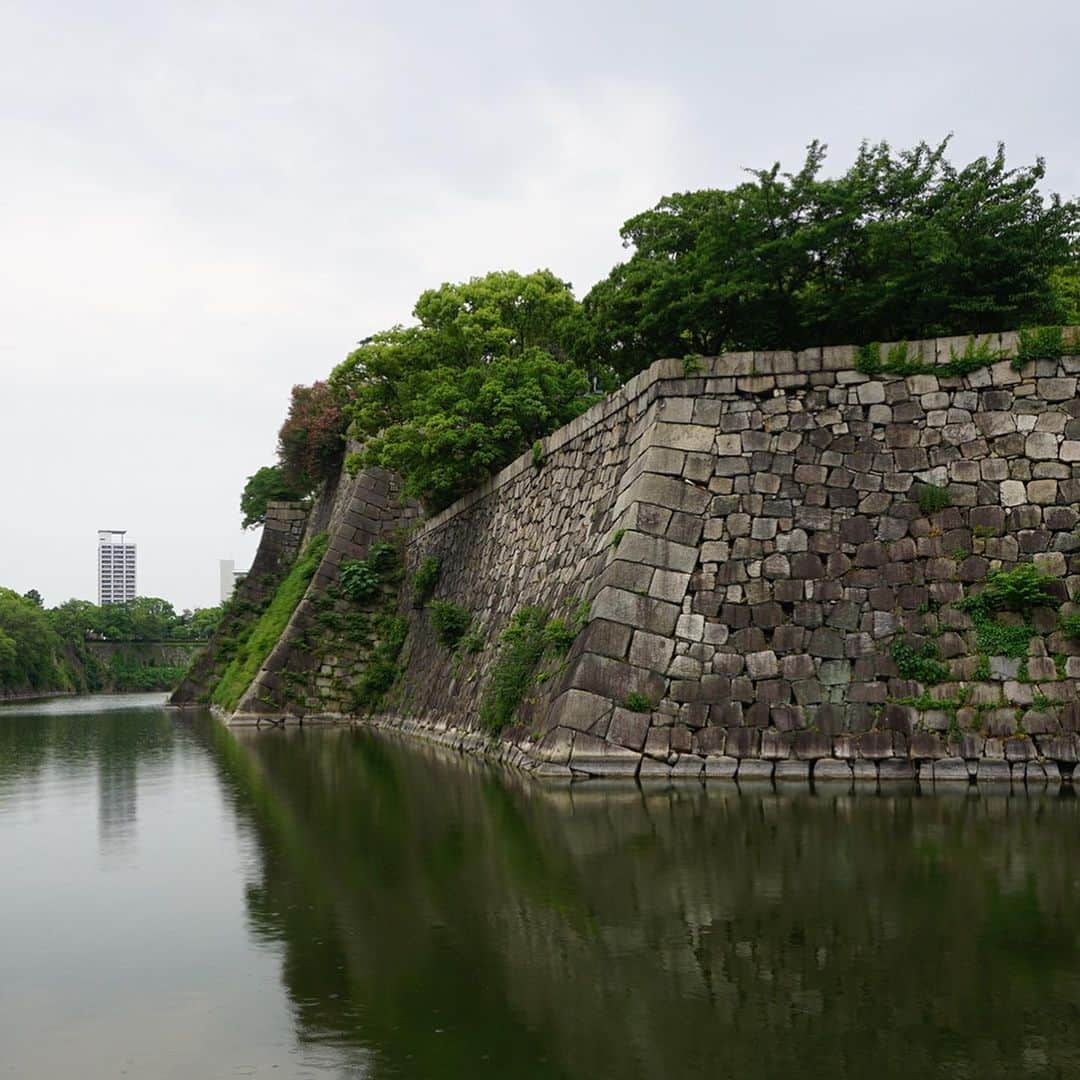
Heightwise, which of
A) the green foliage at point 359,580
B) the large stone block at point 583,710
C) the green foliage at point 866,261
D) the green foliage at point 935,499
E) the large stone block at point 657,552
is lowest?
the large stone block at point 583,710

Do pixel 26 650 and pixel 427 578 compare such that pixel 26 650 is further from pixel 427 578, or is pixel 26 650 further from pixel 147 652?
pixel 427 578

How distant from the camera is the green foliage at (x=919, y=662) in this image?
45.1 ft

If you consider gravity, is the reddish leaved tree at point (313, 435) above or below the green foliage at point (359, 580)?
above

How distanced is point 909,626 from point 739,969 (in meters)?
8.99

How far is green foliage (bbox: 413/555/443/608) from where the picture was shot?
29297 mm

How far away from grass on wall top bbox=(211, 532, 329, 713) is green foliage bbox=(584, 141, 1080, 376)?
20150 millimetres

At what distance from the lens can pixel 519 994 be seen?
566cm

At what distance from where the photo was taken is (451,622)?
24.9 m

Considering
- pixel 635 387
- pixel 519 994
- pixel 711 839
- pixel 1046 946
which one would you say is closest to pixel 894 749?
pixel 711 839

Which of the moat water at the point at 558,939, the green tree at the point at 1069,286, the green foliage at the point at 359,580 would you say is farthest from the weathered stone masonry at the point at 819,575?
the green foliage at the point at 359,580

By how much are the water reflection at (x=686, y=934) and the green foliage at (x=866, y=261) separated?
7565mm

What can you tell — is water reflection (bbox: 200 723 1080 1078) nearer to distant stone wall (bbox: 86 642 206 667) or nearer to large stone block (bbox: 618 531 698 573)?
large stone block (bbox: 618 531 698 573)

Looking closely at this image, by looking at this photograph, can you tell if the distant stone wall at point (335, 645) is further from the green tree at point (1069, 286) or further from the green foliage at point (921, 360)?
the green foliage at point (921, 360)

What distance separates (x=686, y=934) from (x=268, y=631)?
108ft
